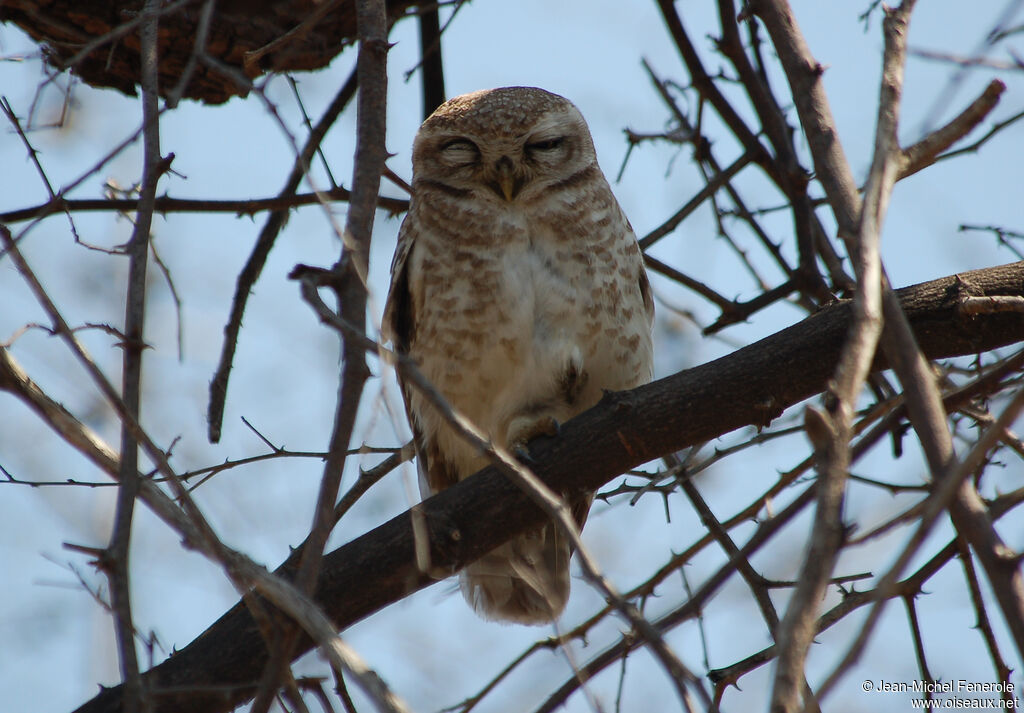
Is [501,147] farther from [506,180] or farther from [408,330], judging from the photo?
[408,330]

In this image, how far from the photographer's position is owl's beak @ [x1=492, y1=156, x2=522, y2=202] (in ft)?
12.3

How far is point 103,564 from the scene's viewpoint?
1775 mm

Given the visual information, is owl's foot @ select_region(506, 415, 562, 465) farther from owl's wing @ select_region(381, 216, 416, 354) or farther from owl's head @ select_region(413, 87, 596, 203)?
owl's head @ select_region(413, 87, 596, 203)

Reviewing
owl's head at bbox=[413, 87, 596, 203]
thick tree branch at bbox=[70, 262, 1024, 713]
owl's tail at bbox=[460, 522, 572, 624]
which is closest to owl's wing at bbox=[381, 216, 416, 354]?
owl's head at bbox=[413, 87, 596, 203]

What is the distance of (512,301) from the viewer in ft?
11.1

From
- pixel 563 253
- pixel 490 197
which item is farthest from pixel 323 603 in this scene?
pixel 490 197

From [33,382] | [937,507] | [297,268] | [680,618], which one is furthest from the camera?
[33,382]

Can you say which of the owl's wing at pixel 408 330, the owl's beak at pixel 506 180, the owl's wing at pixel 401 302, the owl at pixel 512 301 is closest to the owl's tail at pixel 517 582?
the owl at pixel 512 301

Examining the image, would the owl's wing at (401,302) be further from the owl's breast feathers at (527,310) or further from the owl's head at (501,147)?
the owl's head at (501,147)

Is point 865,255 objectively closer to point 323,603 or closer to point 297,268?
point 297,268

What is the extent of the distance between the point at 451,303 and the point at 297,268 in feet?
5.94

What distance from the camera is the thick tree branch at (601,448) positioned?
2.44m

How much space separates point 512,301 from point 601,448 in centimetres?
85

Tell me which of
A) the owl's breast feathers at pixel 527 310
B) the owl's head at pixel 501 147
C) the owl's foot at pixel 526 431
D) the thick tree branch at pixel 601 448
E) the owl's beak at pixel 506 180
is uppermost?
the owl's head at pixel 501 147
